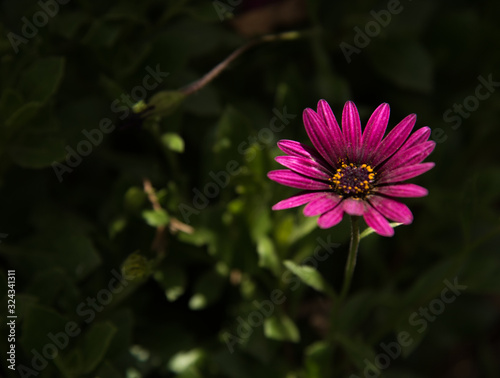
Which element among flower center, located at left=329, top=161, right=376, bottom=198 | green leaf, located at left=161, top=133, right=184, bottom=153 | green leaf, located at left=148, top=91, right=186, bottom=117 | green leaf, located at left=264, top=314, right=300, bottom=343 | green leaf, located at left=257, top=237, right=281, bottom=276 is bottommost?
green leaf, located at left=264, top=314, right=300, bottom=343

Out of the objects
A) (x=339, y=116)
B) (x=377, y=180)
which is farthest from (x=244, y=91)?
(x=377, y=180)

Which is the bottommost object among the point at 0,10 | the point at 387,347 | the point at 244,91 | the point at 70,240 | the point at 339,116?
the point at 70,240

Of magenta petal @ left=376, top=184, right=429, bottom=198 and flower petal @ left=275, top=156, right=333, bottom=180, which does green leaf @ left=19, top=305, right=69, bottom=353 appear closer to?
flower petal @ left=275, top=156, right=333, bottom=180

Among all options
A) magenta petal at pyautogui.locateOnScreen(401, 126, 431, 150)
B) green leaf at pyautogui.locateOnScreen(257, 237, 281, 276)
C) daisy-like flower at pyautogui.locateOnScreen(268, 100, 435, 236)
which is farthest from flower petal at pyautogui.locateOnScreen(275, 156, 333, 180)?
green leaf at pyautogui.locateOnScreen(257, 237, 281, 276)

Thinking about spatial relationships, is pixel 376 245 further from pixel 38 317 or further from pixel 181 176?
pixel 38 317

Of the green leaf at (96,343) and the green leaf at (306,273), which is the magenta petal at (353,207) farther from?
the green leaf at (96,343)

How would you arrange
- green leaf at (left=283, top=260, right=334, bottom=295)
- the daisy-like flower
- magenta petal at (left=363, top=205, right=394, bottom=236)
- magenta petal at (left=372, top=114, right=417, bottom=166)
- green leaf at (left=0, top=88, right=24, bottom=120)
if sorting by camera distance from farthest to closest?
green leaf at (left=0, top=88, right=24, bottom=120) → green leaf at (left=283, top=260, right=334, bottom=295) → magenta petal at (left=372, top=114, right=417, bottom=166) → the daisy-like flower → magenta petal at (left=363, top=205, right=394, bottom=236)

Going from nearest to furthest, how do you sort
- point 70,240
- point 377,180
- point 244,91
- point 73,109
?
point 377,180 → point 70,240 → point 73,109 → point 244,91
